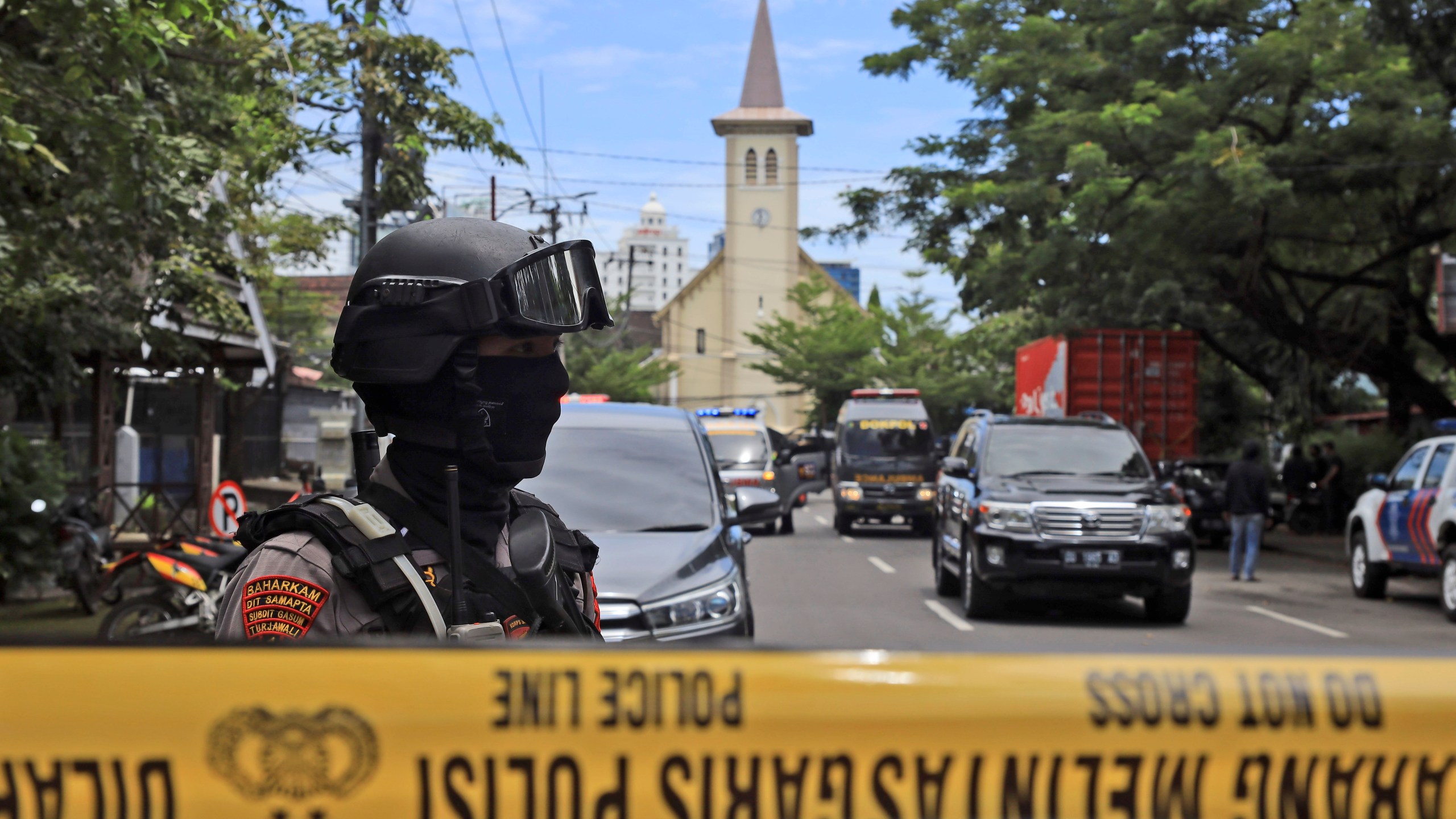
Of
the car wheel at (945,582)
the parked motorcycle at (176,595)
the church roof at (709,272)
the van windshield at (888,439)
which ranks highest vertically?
the church roof at (709,272)

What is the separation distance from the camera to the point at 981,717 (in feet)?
4.47

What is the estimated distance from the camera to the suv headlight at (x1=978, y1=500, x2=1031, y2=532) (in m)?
11.9

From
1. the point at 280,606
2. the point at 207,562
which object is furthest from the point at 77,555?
the point at 280,606

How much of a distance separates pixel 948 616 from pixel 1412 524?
18.0ft

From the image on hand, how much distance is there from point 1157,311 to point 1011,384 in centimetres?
2975

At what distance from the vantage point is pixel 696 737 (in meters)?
1.36

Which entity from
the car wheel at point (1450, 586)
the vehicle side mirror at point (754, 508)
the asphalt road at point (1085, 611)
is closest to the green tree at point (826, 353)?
the asphalt road at point (1085, 611)

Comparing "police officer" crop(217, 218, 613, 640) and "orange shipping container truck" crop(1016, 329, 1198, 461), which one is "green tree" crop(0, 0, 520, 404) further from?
"orange shipping container truck" crop(1016, 329, 1198, 461)

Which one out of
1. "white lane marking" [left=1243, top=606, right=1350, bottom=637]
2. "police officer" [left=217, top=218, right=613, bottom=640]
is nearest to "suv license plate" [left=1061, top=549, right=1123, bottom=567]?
"white lane marking" [left=1243, top=606, right=1350, bottom=637]

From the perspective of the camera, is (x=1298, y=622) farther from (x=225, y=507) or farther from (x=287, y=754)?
(x=287, y=754)

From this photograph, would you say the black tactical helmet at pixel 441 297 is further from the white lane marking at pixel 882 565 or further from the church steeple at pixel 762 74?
the church steeple at pixel 762 74

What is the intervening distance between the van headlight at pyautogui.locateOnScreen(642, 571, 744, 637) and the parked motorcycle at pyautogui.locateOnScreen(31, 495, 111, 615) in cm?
830

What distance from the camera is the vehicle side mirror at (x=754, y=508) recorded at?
6.82m

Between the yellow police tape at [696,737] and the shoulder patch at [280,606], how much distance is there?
20.9 inches
